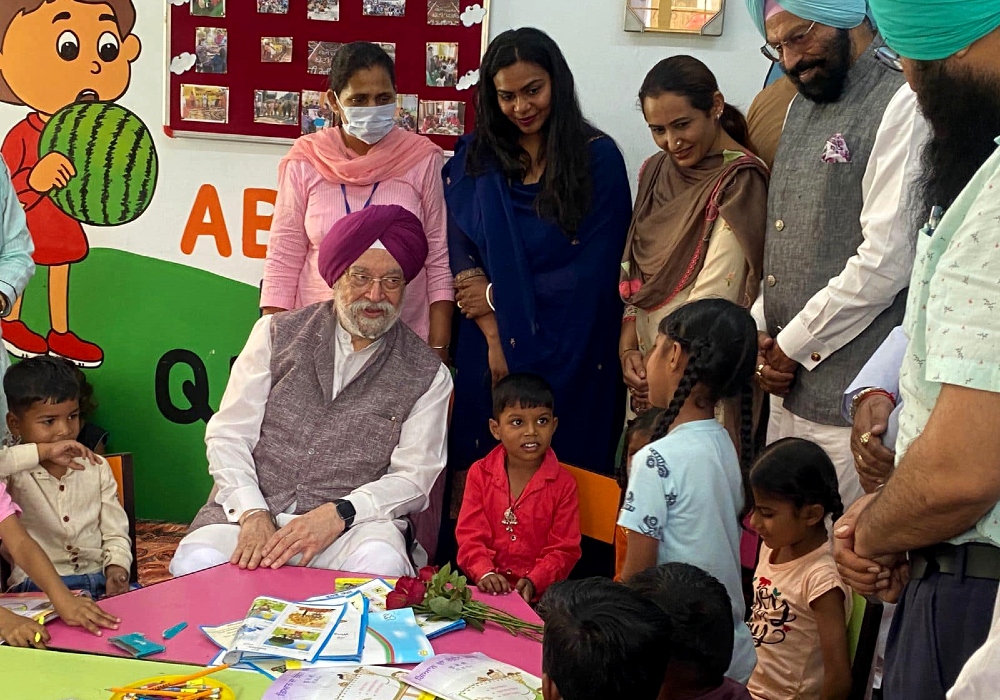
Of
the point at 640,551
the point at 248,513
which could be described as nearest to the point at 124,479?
the point at 248,513

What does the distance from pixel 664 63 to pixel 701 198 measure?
0.40 meters

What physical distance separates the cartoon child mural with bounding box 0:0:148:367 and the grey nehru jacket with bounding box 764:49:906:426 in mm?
2715

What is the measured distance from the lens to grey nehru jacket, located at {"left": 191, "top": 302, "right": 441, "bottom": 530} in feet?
9.58

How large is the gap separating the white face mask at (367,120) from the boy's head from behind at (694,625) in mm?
2102

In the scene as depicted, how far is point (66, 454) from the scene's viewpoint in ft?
9.87

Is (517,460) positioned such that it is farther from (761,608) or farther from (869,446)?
(869,446)

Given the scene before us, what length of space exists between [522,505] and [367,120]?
1386 millimetres

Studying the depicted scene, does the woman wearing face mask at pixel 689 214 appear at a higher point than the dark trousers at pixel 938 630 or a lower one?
higher

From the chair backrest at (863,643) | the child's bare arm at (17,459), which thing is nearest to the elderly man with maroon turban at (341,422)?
the child's bare arm at (17,459)

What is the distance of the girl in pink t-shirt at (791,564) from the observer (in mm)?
2348

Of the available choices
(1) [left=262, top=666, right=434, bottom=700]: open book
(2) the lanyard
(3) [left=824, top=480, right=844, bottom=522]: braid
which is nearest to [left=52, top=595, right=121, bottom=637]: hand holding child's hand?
(1) [left=262, top=666, right=434, bottom=700]: open book

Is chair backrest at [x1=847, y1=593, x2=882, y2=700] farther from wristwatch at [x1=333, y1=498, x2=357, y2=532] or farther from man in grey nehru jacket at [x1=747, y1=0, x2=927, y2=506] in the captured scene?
wristwatch at [x1=333, y1=498, x2=357, y2=532]

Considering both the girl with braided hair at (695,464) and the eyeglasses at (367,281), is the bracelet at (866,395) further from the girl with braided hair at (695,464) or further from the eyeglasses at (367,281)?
the eyeglasses at (367,281)

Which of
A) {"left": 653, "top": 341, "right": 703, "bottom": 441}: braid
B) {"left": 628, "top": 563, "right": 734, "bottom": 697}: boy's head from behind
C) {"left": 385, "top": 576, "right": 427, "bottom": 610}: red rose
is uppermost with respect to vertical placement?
{"left": 653, "top": 341, "right": 703, "bottom": 441}: braid
